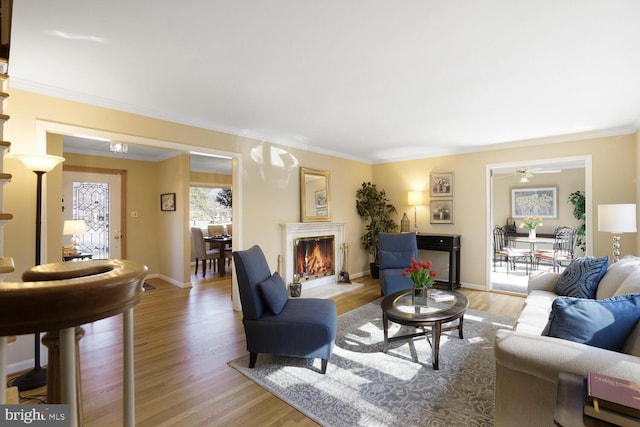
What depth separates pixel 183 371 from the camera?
256 centimetres

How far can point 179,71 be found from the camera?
2.48 metres

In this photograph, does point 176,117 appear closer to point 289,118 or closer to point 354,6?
point 289,118

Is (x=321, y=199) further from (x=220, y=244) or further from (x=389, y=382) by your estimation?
(x=389, y=382)

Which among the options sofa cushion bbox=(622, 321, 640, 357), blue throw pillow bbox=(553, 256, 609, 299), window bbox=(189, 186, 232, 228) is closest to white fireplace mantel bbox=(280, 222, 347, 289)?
blue throw pillow bbox=(553, 256, 609, 299)

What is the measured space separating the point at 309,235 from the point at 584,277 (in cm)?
351

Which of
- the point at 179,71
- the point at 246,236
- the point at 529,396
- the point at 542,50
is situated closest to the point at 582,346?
the point at 529,396

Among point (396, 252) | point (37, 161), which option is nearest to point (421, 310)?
point (396, 252)

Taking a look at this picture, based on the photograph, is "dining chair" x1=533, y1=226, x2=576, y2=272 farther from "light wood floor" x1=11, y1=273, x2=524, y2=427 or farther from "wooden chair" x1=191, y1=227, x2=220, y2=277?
"wooden chair" x1=191, y1=227, x2=220, y2=277

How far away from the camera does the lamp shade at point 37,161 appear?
2426mm

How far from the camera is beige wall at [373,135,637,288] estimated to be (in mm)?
4004

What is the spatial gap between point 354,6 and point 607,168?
174 inches

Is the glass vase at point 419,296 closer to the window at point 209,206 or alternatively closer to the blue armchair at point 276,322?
the blue armchair at point 276,322

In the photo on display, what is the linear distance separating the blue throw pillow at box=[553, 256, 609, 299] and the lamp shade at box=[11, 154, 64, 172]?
4695 mm

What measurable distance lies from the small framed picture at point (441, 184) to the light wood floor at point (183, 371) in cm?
194
